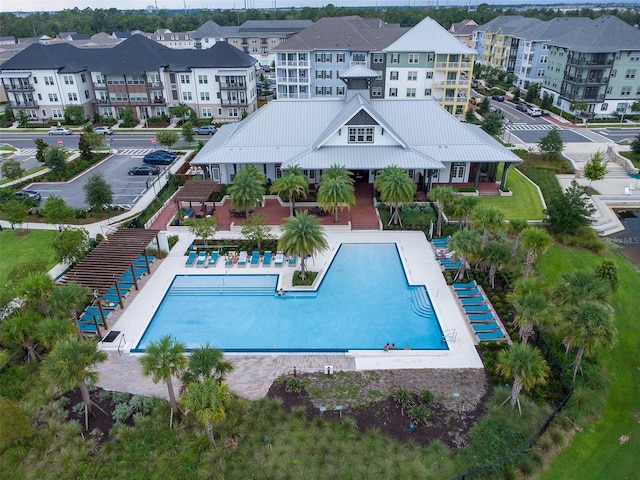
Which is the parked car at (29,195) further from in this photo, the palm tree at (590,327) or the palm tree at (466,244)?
the palm tree at (590,327)

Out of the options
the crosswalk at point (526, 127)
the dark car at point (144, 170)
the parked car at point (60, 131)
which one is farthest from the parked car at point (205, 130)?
the crosswalk at point (526, 127)

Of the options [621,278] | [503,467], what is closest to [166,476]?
[503,467]

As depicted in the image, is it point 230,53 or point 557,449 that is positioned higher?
point 230,53

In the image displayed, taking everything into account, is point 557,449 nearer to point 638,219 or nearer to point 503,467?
point 503,467

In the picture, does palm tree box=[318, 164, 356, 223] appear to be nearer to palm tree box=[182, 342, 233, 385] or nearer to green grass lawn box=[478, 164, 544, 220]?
green grass lawn box=[478, 164, 544, 220]

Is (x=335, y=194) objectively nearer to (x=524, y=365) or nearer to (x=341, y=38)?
(x=524, y=365)

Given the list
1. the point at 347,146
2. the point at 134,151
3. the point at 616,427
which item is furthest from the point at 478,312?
the point at 134,151
